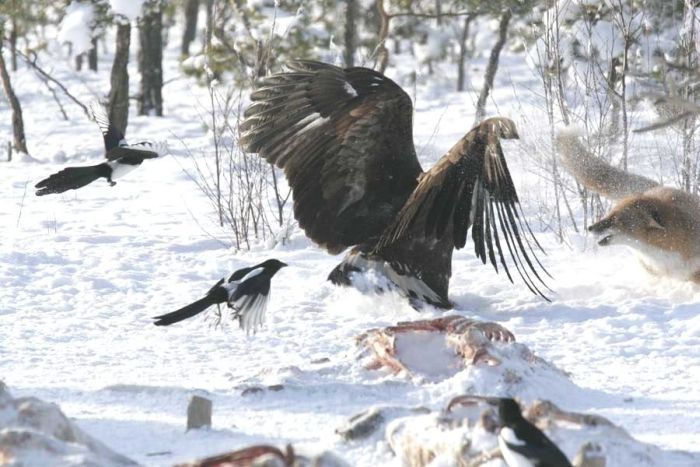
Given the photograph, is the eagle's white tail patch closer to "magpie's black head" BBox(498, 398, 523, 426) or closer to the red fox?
the red fox

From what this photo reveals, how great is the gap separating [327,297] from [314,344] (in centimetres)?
102

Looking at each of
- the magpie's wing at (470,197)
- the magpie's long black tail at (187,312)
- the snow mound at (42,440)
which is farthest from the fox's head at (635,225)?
the snow mound at (42,440)

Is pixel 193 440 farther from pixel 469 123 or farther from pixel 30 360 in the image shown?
pixel 469 123

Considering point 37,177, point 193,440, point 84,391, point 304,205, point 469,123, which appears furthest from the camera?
point 469,123

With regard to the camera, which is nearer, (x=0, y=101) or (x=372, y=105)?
(x=372, y=105)

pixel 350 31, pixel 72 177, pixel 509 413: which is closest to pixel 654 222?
pixel 72 177

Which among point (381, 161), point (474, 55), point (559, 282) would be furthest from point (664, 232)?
point (474, 55)

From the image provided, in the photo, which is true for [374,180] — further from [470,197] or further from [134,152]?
[134,152]

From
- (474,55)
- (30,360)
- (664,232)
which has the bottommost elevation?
(30,360)

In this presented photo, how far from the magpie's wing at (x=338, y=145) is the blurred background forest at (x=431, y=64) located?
1.32 m

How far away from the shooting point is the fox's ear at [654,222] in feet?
23.6

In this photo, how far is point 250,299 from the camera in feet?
19.8

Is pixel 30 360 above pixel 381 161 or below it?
below

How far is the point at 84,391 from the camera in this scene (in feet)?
17.6
